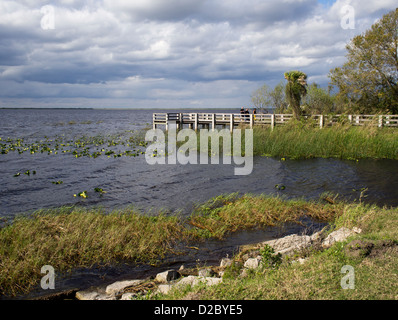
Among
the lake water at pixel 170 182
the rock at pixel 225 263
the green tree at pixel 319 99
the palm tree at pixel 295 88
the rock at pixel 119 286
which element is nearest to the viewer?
the rock at pixel 119 286

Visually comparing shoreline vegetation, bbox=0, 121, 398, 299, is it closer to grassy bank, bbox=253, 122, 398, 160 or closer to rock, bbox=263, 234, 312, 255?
rock, bbox=263, 234, 312, 255

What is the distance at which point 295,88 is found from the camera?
105ft

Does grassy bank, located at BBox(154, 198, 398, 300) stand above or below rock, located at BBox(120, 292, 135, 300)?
above

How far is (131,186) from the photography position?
56.3 ft

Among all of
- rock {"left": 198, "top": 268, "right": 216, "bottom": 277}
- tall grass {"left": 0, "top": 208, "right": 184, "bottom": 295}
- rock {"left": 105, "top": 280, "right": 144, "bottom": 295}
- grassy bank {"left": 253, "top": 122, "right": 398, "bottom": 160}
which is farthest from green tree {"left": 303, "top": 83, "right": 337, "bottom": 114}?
rock {"left": 105, "top": 280, "right": 144, "bottom": 295}

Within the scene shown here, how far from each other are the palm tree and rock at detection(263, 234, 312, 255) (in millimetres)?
24010

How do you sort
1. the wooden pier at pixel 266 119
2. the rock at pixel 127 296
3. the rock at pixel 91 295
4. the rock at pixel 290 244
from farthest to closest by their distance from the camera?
1. the wooden pier at pixel 266 119
2. the rock at pixel 290 244
3. the rock at pixel 91 295
4. the rock at pixel 127 296

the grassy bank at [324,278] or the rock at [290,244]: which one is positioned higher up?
the grassy bank at [324,278]

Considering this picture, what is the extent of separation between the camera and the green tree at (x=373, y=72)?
29.4 meters

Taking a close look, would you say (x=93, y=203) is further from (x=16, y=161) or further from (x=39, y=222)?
(x=16, y=161)

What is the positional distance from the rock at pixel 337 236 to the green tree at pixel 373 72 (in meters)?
25.0

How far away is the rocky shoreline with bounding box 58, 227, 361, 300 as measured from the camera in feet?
21.0

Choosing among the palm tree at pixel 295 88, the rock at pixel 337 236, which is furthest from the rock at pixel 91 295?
the palm tree at pixel 295 88

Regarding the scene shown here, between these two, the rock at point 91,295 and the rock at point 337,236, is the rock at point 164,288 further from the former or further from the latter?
the rock at point 337,236
